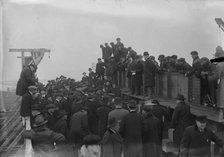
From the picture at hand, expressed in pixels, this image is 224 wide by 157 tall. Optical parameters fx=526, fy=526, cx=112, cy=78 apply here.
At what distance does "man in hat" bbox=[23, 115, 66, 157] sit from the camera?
5.05 metres

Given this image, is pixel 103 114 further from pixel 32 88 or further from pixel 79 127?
pixel 32 88

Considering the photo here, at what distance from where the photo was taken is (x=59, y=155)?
17.0ft

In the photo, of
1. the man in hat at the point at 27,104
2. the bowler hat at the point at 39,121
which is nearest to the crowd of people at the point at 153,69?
the man in hat at the point at 27,104

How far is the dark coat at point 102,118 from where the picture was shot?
17.7 ft

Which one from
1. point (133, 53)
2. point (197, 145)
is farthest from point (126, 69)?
point (197, 145)

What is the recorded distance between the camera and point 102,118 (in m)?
5.49

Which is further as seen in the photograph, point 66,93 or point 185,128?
point 66,93

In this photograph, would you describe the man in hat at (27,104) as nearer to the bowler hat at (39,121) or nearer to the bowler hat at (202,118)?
the bowler hat at (39,121)

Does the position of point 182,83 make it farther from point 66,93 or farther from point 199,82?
point 66,93

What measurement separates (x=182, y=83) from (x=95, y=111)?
3.32 feet

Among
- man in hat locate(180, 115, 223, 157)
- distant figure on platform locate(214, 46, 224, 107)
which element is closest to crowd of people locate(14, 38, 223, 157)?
man in hat locate(180, 115, 223, 157)

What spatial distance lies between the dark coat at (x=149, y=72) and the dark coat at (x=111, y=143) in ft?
2.47

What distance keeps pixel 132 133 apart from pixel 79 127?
55cm

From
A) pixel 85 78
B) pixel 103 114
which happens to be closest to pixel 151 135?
pixel 103 114
